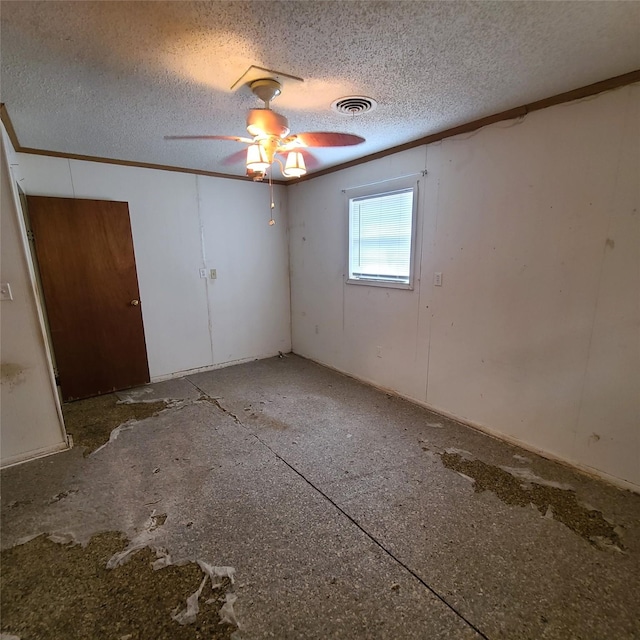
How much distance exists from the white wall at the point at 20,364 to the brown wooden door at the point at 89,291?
0.88 m

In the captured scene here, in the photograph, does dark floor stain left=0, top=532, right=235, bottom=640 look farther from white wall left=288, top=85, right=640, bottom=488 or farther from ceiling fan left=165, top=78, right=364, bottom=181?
white wall left=288, top=85, right=640, bottom=488

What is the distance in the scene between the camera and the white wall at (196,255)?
333cm

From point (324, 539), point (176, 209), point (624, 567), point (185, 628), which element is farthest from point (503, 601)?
point (176, 209)

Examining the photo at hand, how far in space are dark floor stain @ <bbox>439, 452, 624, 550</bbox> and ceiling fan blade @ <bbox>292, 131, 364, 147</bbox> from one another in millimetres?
2158

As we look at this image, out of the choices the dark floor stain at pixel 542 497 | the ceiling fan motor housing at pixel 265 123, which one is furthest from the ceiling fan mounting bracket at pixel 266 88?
the dark floor stain at pixel 542 497

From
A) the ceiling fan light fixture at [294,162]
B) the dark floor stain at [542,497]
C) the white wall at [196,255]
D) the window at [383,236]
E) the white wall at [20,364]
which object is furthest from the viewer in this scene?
the white wall at [196,255]

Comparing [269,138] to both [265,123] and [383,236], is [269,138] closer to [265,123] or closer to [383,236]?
[265,123]

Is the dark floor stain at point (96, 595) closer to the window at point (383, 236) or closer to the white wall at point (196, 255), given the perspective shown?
the white wall at point (196, 255)

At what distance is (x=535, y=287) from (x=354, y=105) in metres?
1.69

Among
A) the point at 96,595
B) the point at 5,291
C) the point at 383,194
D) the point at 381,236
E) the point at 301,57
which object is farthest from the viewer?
the point at 381,236

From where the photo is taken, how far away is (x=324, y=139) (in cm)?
198

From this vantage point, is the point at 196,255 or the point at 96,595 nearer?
the point at 96,595

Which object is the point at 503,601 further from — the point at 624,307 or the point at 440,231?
the point at 440,231

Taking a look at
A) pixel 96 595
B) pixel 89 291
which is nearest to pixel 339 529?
pixel 96 595
